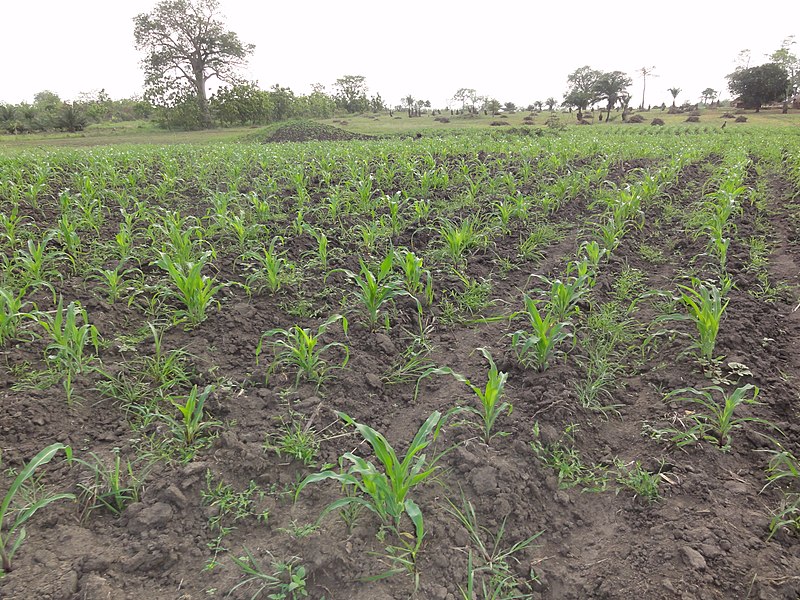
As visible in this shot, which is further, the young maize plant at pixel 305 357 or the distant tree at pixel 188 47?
the distant tree at pixel 188 47

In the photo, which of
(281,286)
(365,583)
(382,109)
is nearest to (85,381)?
(281,286)

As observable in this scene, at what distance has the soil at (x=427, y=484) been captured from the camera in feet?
4.89

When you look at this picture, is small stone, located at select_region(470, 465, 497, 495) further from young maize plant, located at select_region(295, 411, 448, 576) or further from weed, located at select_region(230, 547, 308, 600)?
weed, located at select_region(230, 547, 308, 600)

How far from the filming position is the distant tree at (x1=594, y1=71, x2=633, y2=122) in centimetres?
4408

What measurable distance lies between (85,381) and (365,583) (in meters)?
1.86

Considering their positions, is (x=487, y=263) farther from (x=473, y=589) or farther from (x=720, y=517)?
(x=473, y=589)

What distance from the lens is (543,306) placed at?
3420 millimetres

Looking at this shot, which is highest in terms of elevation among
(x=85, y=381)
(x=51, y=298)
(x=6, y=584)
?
(x=51, y=298)

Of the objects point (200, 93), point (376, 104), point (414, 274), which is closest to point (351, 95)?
point (376, 104)

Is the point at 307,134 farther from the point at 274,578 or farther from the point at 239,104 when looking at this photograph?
the point at 274,578

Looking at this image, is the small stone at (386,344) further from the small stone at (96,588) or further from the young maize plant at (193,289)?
the small stone at (96,588)

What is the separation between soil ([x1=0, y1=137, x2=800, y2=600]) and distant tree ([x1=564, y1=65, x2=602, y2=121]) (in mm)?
39139

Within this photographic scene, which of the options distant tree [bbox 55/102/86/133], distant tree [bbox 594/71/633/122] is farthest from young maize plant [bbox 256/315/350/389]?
distant tree [bbox 594/71/633/122]

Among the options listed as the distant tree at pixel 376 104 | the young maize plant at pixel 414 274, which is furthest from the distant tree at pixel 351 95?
the young maize plant at pixel 414 274
